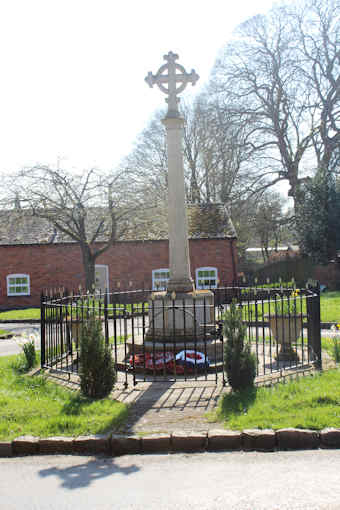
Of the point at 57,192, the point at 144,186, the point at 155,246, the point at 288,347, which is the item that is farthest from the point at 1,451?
the point at 155,246

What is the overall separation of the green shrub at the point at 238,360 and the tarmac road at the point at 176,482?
1.70 m

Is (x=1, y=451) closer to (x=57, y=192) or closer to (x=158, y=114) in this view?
(x=57, y=192)

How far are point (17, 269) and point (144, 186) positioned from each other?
34.5 ft

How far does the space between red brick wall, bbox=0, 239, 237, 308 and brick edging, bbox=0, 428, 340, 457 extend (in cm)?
2081

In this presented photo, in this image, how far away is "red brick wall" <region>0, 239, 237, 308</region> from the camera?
1029 inches

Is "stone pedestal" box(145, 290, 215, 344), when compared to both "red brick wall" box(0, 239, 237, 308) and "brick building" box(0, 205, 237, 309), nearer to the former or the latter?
"brick building" box(0, 205, 237, 309)

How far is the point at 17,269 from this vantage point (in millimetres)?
26812

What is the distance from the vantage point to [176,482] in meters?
4.27

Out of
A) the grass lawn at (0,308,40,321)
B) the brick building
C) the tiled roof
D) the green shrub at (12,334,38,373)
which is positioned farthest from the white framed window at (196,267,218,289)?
the green shrub at (12,334,38,373)

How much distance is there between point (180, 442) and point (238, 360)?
1.80 m

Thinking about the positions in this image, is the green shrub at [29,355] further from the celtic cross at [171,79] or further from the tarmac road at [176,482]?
the celtic cross at [171,79]

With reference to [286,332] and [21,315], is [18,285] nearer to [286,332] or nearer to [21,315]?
[21,315]

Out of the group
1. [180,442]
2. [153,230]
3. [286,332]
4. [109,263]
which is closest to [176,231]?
[286,332]

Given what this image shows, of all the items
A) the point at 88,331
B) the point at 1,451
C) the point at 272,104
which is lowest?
the point at 1,451
